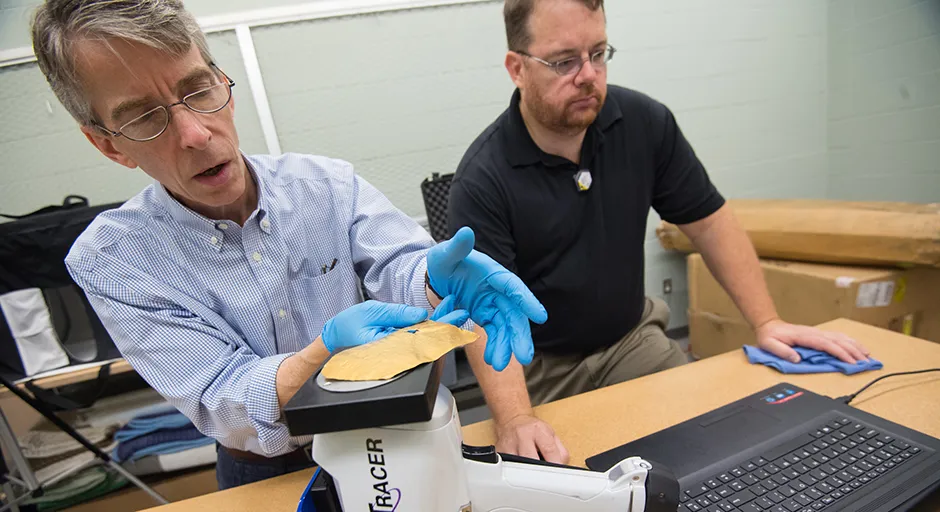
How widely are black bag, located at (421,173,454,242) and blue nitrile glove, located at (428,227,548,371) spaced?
4.37 ft

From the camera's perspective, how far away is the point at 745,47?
2672 mm

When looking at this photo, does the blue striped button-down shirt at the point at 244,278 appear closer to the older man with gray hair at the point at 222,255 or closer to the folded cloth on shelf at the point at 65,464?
the older man with gray hair at the point at 222,255

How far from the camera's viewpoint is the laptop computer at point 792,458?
0.65 meters

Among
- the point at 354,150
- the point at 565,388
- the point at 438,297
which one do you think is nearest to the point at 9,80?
the point at 354,150

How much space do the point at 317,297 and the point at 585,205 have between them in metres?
0.73

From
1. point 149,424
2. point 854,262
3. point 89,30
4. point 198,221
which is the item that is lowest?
point 149,424

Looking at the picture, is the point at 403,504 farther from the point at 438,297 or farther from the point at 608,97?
the point at 608,97

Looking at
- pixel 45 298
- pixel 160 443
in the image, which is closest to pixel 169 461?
pixel 160 443

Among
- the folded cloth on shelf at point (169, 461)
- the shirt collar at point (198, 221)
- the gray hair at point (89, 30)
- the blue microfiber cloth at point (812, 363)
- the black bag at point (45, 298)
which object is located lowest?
the folded cloth on shelf at point (169, 461)

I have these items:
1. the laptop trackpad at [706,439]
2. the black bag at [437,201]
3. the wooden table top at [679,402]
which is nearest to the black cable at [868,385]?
the wooden table top at [679,402]

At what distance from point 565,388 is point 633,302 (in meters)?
0.32

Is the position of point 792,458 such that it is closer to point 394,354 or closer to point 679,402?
point 679,402

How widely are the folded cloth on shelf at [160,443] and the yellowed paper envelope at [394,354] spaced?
1.88 m

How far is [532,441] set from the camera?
0.81m
